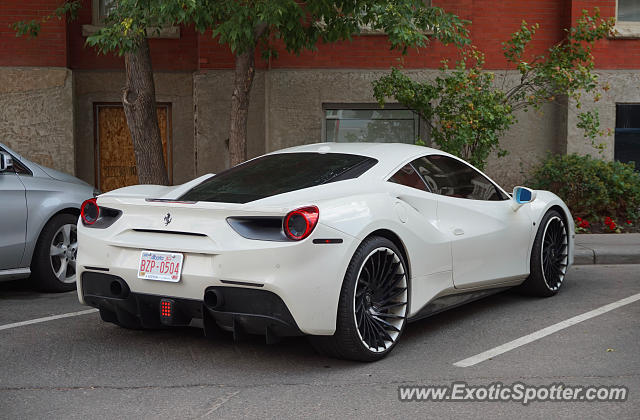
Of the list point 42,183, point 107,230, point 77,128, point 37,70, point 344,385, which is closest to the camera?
point 344,385

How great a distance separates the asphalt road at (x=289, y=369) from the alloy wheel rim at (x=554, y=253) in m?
0.57

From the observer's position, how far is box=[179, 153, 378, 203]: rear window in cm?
511

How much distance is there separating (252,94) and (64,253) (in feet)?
20.9

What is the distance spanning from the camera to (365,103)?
44.6ft

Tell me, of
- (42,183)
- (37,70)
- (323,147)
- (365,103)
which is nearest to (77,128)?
(37,70)

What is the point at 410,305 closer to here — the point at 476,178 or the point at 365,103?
the point at 476,178

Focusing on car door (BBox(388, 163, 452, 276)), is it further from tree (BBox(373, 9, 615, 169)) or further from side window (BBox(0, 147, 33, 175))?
tree (BBox(373, 9, 615, 169))

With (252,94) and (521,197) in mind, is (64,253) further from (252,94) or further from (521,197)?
(252,94)

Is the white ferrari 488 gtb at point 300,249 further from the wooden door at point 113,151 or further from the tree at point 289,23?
the wooden door at point 113,151

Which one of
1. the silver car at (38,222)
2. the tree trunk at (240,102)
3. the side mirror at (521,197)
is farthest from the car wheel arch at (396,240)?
the tree trunk at (240,102)

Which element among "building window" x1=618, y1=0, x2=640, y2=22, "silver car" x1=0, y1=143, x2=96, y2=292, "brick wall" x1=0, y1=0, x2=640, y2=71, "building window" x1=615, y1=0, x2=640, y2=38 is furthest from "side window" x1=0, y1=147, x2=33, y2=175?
"building window" x1=618, y1=0, x2=640, y2=22

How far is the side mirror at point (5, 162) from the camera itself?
6.79 meters

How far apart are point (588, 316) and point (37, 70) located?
983 cm

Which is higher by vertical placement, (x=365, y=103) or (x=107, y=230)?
(x=365, y=103)
